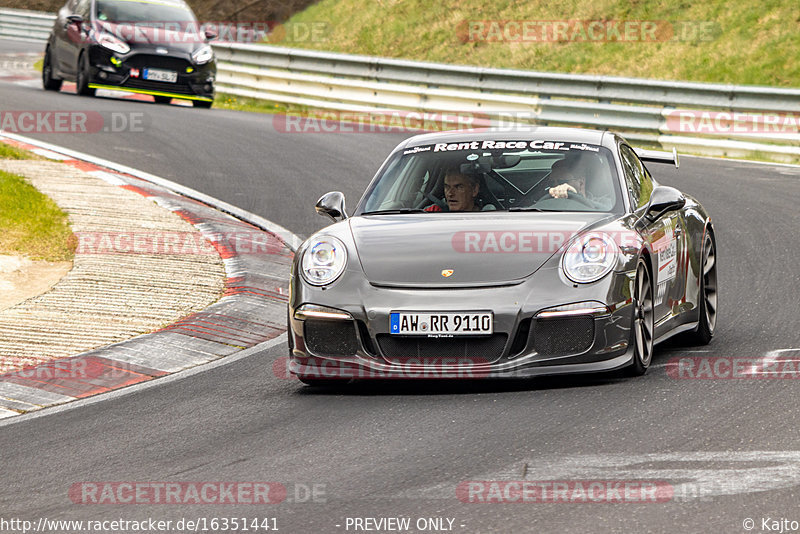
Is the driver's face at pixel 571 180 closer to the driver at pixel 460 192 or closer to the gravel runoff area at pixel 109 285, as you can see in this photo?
the driver at pixel 460 192

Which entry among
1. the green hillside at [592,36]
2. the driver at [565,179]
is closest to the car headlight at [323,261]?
the driver at [565,179]

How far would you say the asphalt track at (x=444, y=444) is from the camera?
4816mm

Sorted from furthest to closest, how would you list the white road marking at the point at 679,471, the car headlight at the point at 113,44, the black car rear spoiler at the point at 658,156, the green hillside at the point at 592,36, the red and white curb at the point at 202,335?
the green hillside at the point at 592,36
the car headlight at the point at 113,44
the black car rear spoiler at the point at 658,156
the red and white curb at the point at 202,335
the white road marking at the point at 679,471

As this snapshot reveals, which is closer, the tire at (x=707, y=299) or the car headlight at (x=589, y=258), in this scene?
the car headlight at (x=589, y=258)

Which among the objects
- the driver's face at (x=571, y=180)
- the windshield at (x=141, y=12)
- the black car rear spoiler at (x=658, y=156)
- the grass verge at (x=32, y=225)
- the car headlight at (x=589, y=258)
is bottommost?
the grass verge at (x=32, y=225)

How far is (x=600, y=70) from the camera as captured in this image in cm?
2722

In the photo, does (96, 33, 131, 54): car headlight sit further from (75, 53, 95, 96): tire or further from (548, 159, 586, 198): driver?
(548, 159, 586, 198): driver

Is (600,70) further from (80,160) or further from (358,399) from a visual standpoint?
(358,399)

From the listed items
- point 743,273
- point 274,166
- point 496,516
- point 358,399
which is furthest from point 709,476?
point 274,166

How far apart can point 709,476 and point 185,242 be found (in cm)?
708

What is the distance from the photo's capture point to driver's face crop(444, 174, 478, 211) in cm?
787

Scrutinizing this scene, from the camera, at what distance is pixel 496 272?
270 inches

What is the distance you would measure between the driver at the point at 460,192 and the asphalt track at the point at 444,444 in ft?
3.74

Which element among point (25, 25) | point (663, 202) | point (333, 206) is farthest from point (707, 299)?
point (25, 25)
